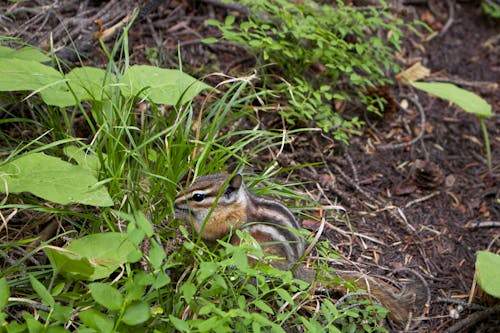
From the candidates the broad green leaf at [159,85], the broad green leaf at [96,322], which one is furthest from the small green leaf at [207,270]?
the broad green leaf at [159,85]

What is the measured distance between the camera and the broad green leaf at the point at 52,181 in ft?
9.66

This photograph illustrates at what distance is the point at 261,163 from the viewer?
169 inches

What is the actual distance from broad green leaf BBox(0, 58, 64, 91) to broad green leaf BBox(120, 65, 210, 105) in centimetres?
35

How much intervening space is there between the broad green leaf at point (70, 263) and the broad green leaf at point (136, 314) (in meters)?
0.32

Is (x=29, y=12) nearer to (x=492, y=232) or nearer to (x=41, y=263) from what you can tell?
(x=41, y=263)

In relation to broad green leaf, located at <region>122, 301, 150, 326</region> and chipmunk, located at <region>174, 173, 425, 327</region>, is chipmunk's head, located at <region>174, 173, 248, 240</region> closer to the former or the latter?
chipmunk, located at <region>174, 173, 425, 327</region>

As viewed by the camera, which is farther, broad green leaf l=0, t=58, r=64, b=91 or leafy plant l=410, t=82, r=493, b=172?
leafy plant l=410, t=82, r=493, b=172

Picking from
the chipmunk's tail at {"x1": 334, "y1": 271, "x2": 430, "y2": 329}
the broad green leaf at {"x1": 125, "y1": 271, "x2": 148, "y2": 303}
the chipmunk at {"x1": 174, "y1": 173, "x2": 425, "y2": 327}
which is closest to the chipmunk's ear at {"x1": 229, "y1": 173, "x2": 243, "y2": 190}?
Answer: the chipmunk at {"x1": 174, "y1": 173, "x2": 425, "y2": 327}

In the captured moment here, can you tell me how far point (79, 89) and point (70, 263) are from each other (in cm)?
115

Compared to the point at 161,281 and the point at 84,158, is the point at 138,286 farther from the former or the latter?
the point at 84,158

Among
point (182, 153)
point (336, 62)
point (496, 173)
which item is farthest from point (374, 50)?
point (182, 153)

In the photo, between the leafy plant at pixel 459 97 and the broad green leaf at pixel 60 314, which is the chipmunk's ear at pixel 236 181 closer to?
the broad green leaf at pixel 60 314

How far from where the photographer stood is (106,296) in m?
2.51

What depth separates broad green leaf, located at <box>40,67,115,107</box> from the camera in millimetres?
3511
